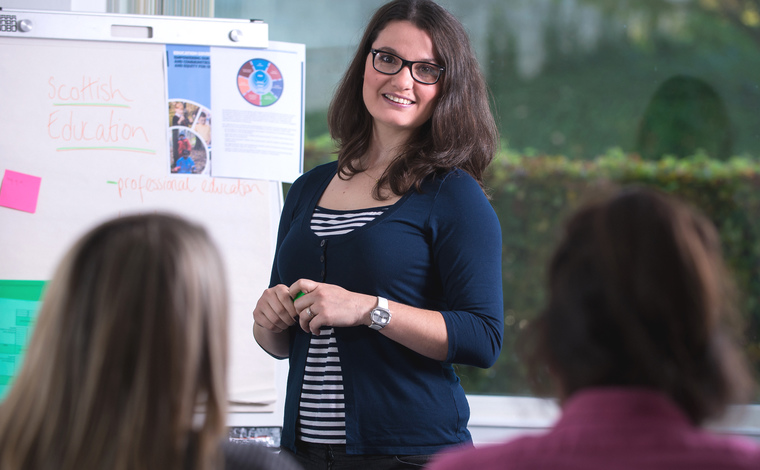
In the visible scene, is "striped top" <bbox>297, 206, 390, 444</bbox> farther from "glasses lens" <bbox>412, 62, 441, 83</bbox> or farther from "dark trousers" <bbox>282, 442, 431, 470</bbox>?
"glasses lens" <bbox>412, 62, 441, 83</bbox>

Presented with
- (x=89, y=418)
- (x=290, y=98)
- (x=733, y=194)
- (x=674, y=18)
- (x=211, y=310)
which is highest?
(x=674, y=18)

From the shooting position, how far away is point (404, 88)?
1493 millimetres

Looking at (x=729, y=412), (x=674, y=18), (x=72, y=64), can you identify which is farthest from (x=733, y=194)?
(x=72, y=64)

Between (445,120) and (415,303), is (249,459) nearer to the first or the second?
(415,303)

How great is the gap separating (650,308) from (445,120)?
2.82 feet

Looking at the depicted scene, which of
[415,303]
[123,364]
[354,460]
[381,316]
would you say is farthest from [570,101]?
[123,364]

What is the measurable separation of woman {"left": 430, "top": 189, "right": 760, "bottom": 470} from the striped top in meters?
0.63

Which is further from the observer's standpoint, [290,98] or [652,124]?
[652,124]

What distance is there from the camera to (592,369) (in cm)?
73

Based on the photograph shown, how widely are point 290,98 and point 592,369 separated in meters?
1.80

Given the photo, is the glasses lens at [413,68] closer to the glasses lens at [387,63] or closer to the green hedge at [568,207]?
the glasses lens at [387,63]

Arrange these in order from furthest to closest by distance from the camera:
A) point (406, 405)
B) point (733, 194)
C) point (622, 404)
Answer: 1. point (733, 194)
2. point (406, 405)
3. point (622, 404)

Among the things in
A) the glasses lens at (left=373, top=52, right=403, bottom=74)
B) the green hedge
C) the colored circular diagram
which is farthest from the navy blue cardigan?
Answer: the green hedge

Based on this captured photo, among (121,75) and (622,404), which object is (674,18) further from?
A: (622,404)
